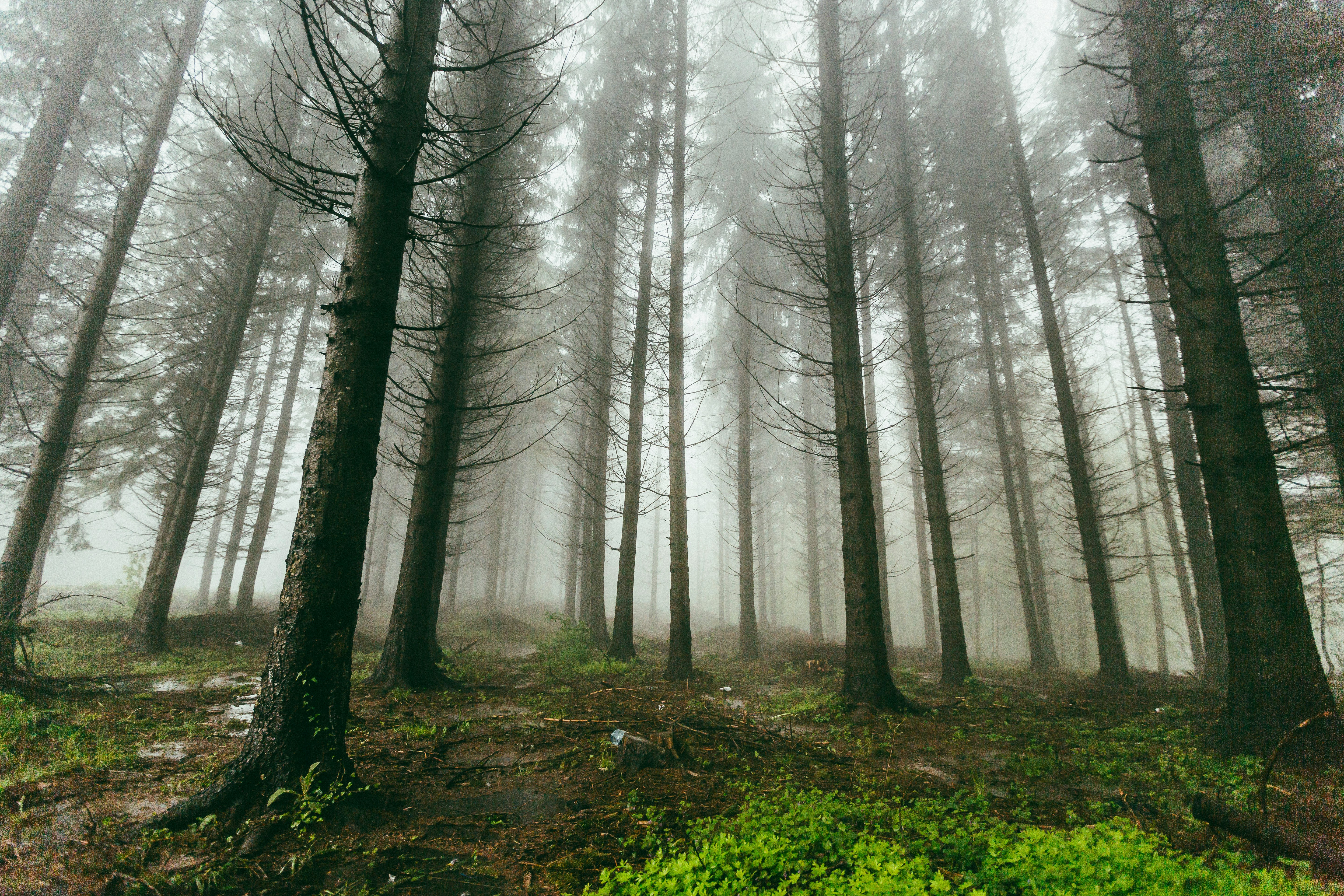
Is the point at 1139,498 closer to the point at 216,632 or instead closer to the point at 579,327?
the point at 579,327

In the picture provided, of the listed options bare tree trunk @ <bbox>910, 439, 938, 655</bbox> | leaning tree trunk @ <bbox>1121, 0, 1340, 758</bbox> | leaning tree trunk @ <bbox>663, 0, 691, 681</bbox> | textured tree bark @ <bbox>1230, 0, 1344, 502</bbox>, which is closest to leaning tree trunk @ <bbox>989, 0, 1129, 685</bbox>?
textured tree bark @ <bbox>1230, 0, 1344, 502</bbox>

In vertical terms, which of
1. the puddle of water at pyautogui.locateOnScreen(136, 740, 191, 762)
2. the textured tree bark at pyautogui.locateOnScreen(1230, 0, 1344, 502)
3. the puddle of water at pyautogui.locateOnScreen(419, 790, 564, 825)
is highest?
the textured tree bark at pyautogui.locateOnScreen(1230, 0, 1344, 502)

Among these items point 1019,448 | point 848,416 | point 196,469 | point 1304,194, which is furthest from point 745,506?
point 196,469

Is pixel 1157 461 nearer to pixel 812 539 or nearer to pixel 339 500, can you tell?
pixel 812 539

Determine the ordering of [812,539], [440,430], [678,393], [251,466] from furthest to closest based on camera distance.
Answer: [812,539], [251,466], [678,393], [440,430]

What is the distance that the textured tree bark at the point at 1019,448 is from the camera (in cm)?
1174

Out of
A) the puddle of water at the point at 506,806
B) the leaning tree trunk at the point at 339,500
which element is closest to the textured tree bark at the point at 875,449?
the puddle of water at the point at 506,806

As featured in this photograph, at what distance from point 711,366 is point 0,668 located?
15.3 metres

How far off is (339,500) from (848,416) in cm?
533

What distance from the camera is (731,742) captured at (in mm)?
4207

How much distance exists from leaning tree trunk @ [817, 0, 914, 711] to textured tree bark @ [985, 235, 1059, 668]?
19.7 ft

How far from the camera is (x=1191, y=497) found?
28.5ft

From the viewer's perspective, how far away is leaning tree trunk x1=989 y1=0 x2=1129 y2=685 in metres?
8.25

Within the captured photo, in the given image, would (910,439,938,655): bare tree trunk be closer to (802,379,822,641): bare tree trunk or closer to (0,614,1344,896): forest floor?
(802,379,822,641): bare tree trunk
